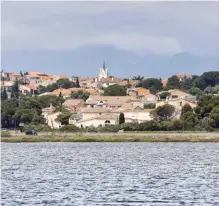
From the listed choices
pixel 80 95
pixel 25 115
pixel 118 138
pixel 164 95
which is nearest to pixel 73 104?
pixel 164 95

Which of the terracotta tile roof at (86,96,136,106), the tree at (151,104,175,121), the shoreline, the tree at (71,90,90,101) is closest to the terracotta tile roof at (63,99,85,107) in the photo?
the terracotta tile roof at (86,96,136,106)

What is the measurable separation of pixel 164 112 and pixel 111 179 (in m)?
72.9

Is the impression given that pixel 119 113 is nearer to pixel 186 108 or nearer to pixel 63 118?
pixel 63 118

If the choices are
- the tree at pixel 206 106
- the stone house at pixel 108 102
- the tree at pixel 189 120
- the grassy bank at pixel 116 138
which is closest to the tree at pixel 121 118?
the tree at pixel 189 120

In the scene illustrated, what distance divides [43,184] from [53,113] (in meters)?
82.3

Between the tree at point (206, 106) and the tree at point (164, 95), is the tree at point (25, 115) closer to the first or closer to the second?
the tree at point (206, 106)

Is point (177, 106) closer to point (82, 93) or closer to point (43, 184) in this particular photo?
point (82, 93)

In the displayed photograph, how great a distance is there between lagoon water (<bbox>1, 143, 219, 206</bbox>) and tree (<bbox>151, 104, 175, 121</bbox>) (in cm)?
4945

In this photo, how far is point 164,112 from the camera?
110 m

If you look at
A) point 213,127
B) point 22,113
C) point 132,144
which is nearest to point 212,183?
point 132,144

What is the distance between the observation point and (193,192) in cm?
3203

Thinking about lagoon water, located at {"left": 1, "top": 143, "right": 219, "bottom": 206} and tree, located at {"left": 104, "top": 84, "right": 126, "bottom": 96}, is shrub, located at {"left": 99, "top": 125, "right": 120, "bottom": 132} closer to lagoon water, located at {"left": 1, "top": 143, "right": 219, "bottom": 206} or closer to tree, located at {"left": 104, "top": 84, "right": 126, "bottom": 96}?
lagoon water, located at {"left": 1, "top": 143, "right": 219, "bottom": 206}

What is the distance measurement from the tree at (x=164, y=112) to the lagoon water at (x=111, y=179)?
49.4 meters

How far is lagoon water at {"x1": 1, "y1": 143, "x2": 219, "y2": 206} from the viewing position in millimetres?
30297
